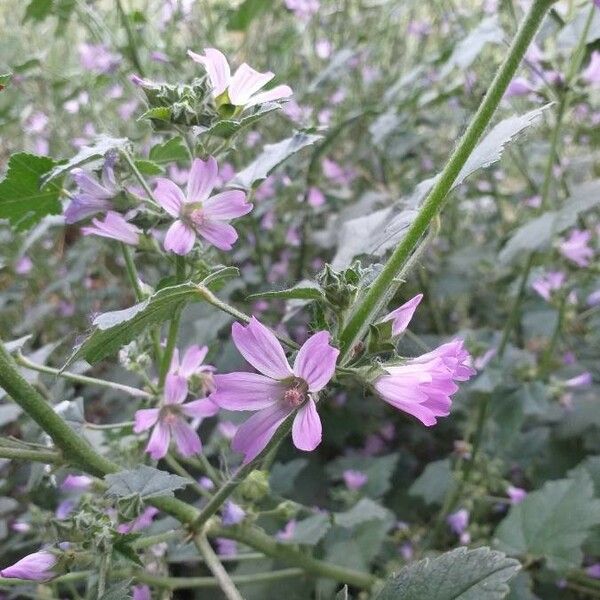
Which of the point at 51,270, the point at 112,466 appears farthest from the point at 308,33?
the point at 112,466

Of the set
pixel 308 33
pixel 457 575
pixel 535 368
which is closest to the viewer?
pixel 457 575

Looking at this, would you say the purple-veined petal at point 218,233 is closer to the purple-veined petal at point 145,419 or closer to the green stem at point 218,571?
the purple-veined petal at point 145,419

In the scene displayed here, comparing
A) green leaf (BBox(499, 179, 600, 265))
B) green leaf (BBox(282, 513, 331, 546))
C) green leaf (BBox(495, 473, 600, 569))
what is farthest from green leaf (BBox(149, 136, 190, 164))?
green leaf (BBox(495, 473, 600, 569))

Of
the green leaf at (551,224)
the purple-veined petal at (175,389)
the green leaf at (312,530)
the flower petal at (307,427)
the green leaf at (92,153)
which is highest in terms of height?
the green leaf at (92,153)

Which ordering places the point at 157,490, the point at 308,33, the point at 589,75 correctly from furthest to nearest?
the point at 308,33
the point at 589,75
the point at 157,490

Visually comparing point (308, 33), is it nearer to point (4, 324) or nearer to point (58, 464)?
point (4, 324)

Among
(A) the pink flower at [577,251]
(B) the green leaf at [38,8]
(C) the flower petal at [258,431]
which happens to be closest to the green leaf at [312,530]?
(C) the flower petal at [258,431]
